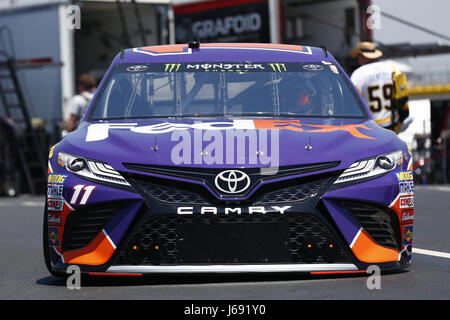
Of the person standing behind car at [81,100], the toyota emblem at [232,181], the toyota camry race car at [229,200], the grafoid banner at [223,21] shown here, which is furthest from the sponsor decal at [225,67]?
the grafoid banner at [223,21]

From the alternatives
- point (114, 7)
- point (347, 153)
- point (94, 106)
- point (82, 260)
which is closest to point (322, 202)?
point (347, 153)

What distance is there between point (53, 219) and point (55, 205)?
0.08 meters

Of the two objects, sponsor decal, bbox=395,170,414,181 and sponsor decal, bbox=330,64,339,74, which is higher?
sponsor decal, bbox=330,64,339,74

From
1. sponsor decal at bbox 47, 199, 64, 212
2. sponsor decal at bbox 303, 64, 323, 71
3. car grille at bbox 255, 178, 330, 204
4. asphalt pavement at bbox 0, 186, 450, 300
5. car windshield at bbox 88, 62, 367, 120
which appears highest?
sponsor decal at bbox 303, 64, 323, 71

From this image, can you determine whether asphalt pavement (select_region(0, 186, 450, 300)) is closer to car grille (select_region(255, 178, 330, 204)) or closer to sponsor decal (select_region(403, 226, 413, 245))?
sponsor decal (select_region(403, 226, 413, 245))

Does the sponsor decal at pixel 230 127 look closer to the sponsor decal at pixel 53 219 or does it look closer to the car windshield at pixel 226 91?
the car windshield at pixel 226 91

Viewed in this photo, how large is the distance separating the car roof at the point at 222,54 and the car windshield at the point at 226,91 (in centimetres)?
7

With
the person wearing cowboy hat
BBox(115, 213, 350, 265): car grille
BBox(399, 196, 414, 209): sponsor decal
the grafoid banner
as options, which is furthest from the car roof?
the grafoid banner

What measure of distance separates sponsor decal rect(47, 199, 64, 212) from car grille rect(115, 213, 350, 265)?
1.47 feet

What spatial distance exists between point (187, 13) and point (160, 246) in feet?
41.3

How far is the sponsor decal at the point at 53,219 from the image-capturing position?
6043 mm

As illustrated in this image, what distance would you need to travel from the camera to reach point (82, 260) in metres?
5.98

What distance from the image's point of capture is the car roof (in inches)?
292
